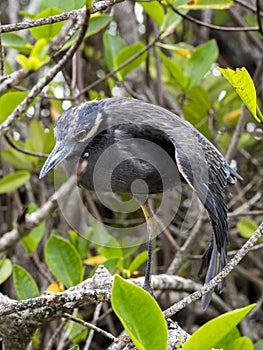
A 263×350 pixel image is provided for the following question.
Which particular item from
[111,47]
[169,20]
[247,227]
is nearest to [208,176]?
[169,20]

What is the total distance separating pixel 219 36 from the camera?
3352 millimetres

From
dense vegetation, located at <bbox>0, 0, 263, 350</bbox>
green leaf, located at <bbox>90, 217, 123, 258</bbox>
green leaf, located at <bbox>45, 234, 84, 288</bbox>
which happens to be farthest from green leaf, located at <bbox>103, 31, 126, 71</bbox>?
green leaf, located at <bbox>45, 234, 84, 288</bbox>

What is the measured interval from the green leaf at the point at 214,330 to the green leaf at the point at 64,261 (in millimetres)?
706

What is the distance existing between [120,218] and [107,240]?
77cm

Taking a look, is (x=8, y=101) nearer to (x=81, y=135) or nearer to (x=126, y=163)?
(x=81, y=135)

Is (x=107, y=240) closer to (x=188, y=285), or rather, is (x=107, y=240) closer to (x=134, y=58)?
(x=188, y=285)

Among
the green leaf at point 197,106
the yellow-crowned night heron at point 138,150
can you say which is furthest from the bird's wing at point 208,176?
the green leaf at point 197,106

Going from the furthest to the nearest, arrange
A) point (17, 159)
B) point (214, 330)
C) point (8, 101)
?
point (17, 159) → point (8, 101) → point (214, 330)

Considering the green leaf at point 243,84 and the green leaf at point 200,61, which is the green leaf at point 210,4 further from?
the green leaf at point 243,84

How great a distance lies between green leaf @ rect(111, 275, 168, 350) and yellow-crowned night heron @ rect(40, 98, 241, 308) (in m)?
0.52

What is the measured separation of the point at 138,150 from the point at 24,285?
0.44 metres

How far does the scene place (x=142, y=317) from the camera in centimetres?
87

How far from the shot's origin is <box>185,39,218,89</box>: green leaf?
2002 millimetres

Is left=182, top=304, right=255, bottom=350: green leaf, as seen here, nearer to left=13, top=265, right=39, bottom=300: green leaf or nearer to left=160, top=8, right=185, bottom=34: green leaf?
left=13, top=265, right=39, bottom=300: green leaf
